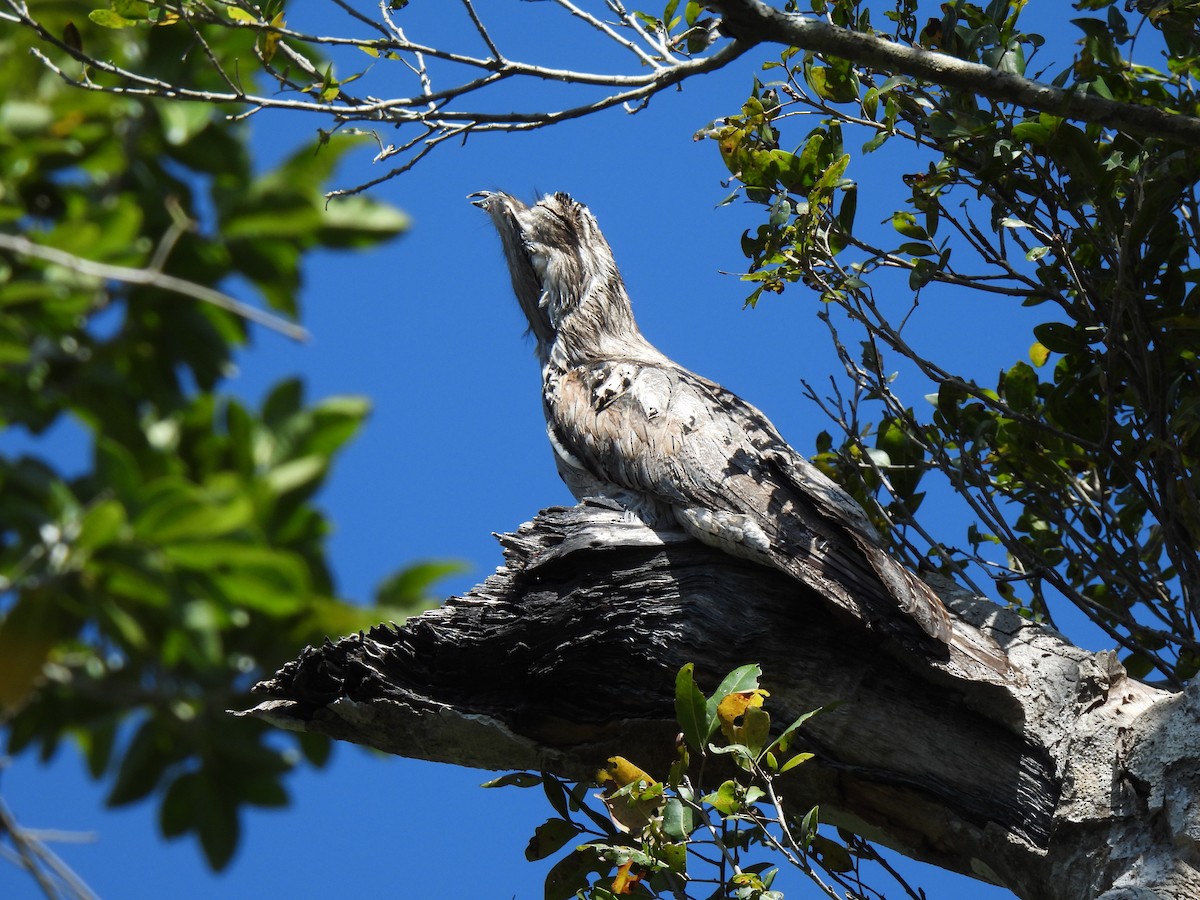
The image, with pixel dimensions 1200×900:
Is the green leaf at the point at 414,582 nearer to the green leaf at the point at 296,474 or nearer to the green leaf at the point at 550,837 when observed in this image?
the green leaf at the point at 296,474

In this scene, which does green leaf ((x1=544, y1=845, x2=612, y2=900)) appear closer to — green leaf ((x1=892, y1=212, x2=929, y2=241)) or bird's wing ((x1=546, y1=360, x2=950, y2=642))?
bird's wing ((x1=546, y1=360, x2=950, y2=642))

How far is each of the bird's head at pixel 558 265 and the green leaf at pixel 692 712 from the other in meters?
2.23

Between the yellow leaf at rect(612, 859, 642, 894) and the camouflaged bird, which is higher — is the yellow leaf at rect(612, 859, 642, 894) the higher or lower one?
the lower one

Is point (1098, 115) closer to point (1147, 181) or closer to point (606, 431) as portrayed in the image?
point (1147, 181)

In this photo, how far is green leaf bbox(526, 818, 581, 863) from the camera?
301cm

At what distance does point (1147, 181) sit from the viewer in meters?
3.29

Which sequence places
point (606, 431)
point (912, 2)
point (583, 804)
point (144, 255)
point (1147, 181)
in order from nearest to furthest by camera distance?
point (583, 804) → point (1147, 181) → point (912, 2) → point (606, 431) → point (144, 255)

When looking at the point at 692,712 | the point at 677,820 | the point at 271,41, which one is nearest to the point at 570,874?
the point at 677,820

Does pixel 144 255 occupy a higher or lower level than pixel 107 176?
lower

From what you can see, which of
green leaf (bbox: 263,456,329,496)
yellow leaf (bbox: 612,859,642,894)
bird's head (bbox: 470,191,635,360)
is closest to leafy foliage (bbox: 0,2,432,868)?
green leaf (bbox: 263,456,329,496)

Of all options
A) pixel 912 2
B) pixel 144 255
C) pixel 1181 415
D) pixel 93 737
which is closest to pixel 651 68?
pixel 912 2

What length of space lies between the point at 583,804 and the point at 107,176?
6.04m

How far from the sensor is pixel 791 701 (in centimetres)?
314

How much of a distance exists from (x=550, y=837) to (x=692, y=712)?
597 mm
